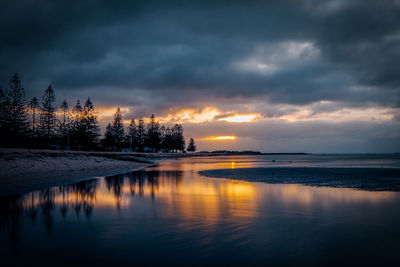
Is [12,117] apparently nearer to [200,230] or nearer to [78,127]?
[78,127]

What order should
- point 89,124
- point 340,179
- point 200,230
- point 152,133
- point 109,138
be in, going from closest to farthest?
point 200,230 < point 340,179 < point 89,124 < point 109,138 < point 152,133

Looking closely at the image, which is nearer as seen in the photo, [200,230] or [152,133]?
[200,230]

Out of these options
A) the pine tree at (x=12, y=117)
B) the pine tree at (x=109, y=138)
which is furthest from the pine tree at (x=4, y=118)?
the pine tree at (x=109, y=138)

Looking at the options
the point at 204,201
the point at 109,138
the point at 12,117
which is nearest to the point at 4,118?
the point at 12,117

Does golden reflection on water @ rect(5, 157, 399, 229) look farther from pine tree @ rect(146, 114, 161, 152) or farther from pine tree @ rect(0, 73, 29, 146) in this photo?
pine tree @ rect(146, 114, 161, 152)

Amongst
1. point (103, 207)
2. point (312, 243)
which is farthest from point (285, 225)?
point (103, 207)

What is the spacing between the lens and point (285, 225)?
314 inches

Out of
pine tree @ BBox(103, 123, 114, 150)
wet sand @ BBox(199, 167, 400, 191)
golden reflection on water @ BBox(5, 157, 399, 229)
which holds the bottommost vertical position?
wet sand @ BBox(199, 167, 400, 191)

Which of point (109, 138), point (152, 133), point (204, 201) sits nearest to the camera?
point (204, 201)

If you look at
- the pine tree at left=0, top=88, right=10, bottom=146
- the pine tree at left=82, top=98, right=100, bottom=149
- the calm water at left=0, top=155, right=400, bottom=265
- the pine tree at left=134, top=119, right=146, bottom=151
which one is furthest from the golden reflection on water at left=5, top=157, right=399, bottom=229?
the pine tree at left=134, top=119, right=146, bottom=151

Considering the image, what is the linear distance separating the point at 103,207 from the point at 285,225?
7159mm

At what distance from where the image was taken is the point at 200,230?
7367 millimetres

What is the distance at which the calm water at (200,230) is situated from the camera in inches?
218

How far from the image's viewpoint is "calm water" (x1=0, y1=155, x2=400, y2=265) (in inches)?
218
